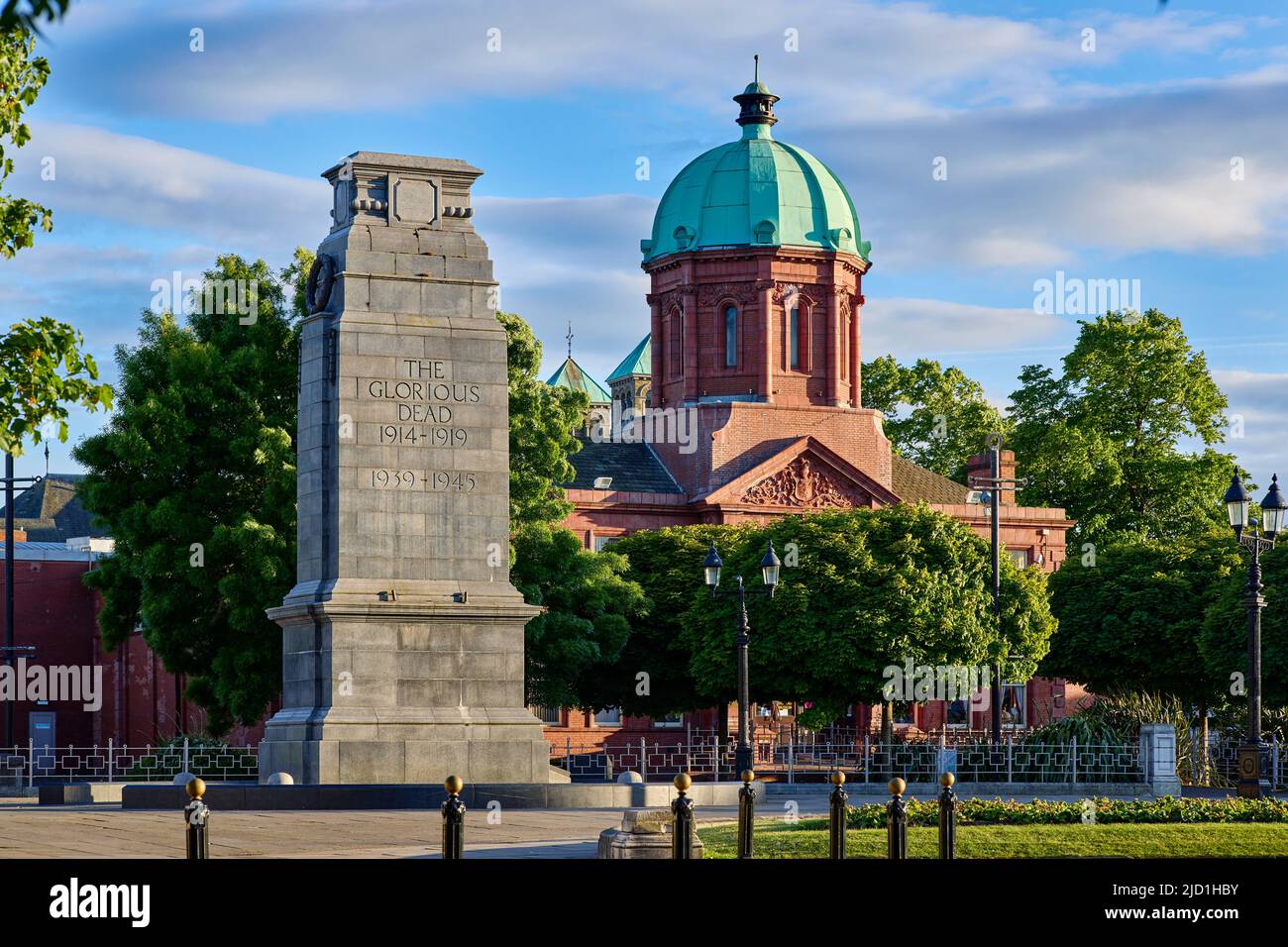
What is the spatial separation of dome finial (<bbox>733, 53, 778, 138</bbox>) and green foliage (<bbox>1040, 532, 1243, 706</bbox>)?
23.7 meters

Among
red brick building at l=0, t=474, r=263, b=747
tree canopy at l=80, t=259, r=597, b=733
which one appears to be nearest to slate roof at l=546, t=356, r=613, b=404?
red brick building at l=0, t=474, r=263, b=747

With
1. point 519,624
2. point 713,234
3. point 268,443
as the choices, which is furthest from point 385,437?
point 713,234

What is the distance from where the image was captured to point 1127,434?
300 feet

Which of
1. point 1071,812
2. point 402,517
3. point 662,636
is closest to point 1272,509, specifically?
point 1071,812

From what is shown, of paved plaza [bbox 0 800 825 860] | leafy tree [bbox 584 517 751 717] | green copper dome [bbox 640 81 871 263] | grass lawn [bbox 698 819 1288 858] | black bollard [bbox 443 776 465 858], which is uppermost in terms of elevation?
green copper dome [bbox 640 81 871 263]

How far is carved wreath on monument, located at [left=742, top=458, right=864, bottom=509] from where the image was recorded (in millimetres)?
84625

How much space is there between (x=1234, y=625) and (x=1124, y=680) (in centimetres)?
954

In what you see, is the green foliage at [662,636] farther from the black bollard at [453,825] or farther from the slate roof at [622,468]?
the black bollard at [453,825]

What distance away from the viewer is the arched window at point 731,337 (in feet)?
290

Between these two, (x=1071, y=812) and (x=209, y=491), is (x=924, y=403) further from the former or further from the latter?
(x=1071, y=812)

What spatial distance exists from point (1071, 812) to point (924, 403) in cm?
7024

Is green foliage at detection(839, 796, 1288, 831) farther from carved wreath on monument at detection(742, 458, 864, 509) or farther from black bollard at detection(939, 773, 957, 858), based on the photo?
carved wreath on monument at detection(742, 458, 864, 509)

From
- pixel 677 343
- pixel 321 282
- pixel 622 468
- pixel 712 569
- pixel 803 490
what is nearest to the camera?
pixel 321 282
